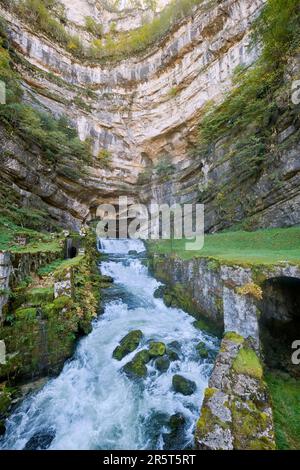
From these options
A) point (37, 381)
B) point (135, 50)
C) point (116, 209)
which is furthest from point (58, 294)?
point (135, 50)

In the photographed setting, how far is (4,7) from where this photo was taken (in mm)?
19750

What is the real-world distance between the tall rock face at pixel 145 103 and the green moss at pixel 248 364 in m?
8.33

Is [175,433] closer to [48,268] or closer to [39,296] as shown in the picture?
[39,296]

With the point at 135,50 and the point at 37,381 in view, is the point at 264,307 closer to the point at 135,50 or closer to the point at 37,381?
the point at 37,381

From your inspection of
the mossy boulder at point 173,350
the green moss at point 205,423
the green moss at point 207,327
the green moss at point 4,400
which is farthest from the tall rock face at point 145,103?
the green moss at point 4,400

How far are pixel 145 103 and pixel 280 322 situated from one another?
84.3 ft

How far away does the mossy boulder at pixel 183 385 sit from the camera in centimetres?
485

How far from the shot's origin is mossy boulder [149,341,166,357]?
580 centimetres

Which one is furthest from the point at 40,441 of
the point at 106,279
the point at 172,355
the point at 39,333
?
the point at 106,279

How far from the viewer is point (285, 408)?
3648 millimetres

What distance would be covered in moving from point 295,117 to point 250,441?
36.0ft

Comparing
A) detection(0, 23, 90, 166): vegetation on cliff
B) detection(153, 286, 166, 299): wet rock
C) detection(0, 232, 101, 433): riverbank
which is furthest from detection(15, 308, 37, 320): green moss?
detection(0, 23, 90, 166): vegetation on cliff

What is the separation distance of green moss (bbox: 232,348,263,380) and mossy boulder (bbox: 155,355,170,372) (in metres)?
2.08

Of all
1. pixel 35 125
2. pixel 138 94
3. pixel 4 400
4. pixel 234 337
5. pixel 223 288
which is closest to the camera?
pixel 4 400
